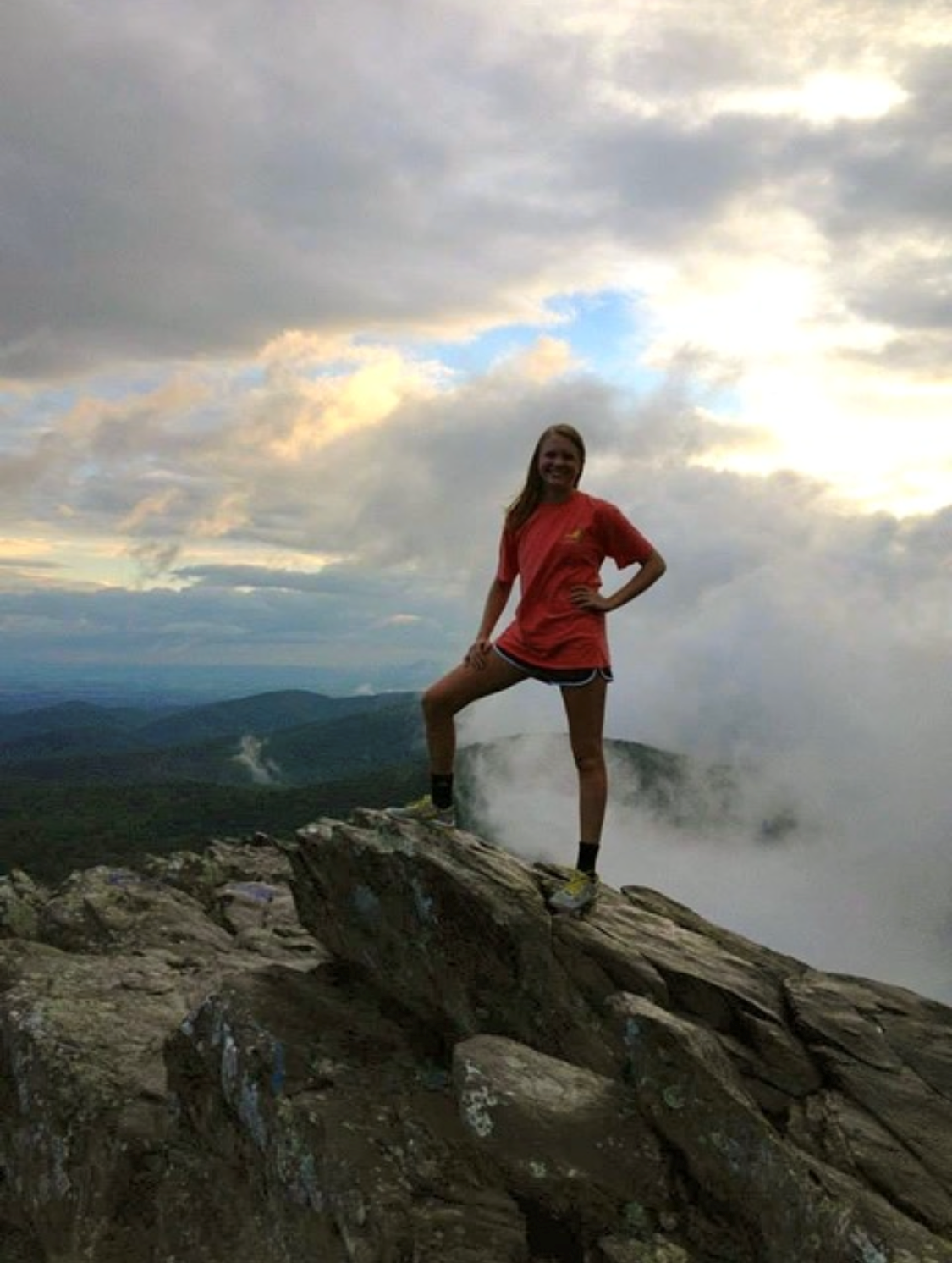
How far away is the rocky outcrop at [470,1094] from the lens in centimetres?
994

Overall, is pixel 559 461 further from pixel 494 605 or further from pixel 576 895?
pixel 576 895

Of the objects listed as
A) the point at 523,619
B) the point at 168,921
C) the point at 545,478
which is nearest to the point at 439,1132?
the point at 523,619

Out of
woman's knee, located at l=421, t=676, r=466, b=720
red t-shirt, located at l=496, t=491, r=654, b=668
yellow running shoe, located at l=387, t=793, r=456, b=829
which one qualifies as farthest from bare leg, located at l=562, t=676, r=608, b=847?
yellow running shoe, located at l=387, t=793, r=456, b=829

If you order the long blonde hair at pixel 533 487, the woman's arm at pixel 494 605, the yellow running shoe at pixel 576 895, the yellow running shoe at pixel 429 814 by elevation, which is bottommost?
the yellow running shoe at pixel 576 895

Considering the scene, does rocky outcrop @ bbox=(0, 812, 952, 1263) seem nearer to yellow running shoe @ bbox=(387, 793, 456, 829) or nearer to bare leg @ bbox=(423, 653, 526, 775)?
yellow running shoe @ bbox=(387, 793, 456, 829)

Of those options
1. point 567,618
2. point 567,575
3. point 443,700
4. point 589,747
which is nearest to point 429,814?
point 443,700

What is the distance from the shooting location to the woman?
1226cm

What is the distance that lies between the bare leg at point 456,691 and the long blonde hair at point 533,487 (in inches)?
91.8

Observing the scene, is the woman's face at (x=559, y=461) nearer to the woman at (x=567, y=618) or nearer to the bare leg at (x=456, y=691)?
the woman at (x=567, y=618)

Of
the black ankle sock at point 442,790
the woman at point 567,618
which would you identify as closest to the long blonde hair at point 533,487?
the woman at point 567,618

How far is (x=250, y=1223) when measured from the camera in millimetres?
11531

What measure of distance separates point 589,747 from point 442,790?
2953 mm

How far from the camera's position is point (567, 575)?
41.0 ft

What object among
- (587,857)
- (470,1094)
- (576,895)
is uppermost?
(587,857)
